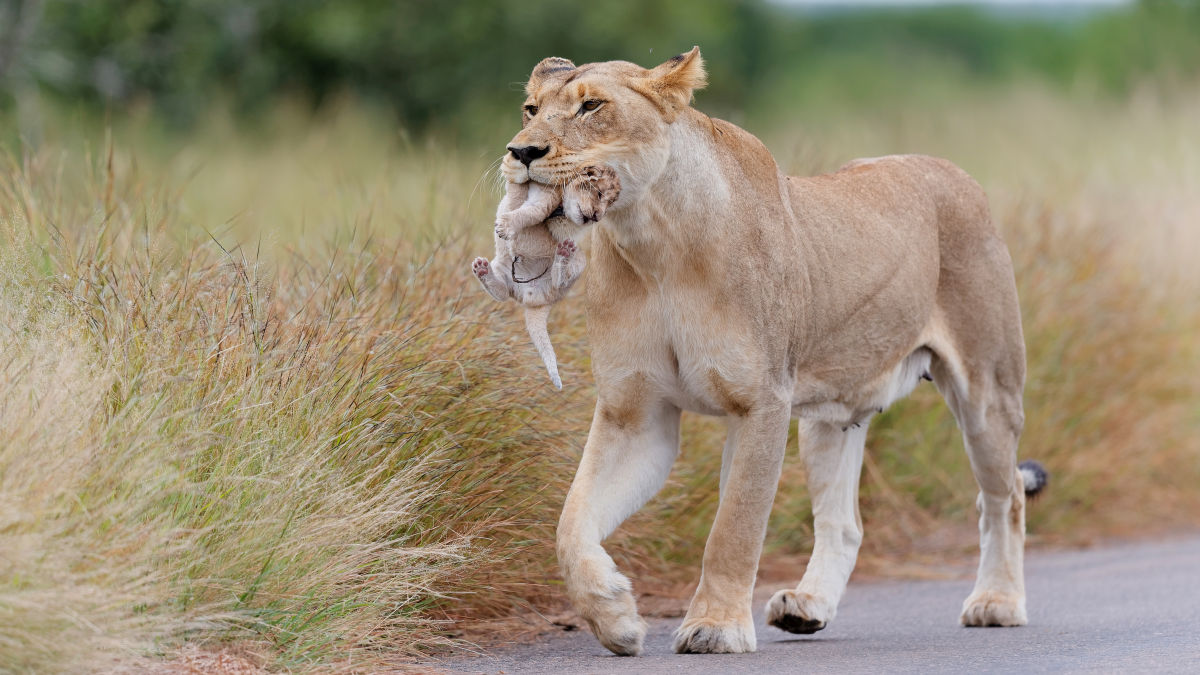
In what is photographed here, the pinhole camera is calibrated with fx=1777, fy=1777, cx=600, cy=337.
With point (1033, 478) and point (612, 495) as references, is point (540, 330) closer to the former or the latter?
point (612, 495)

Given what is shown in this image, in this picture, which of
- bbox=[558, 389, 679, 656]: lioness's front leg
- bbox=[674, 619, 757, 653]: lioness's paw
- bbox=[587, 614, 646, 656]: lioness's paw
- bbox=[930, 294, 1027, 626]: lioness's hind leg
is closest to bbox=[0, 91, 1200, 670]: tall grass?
bbox=[558, 389, 679, 656]: lioness's front leg

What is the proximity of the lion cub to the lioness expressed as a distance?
0.08 m

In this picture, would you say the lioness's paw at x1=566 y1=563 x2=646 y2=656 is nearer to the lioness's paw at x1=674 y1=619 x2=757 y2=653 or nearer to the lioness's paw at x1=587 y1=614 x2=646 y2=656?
the lioness's paw at x1=587 y1=614 x2=646 y2=656

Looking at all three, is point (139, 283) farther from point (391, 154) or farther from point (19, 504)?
point (391, 154)

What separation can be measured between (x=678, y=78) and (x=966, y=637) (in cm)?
257

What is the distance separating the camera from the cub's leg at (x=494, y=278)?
586 cm

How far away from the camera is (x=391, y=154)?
50.9ft

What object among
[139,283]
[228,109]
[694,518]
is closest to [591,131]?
[139,283]

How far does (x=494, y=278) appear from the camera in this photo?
235 inches

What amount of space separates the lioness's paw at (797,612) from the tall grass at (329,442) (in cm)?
78

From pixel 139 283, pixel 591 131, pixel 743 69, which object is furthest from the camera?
pixel 743 69

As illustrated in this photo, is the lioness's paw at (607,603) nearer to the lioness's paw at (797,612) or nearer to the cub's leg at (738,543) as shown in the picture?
the cub's leg at (738,543)

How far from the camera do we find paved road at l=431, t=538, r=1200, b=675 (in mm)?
5973

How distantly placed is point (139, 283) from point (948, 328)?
338 cm
